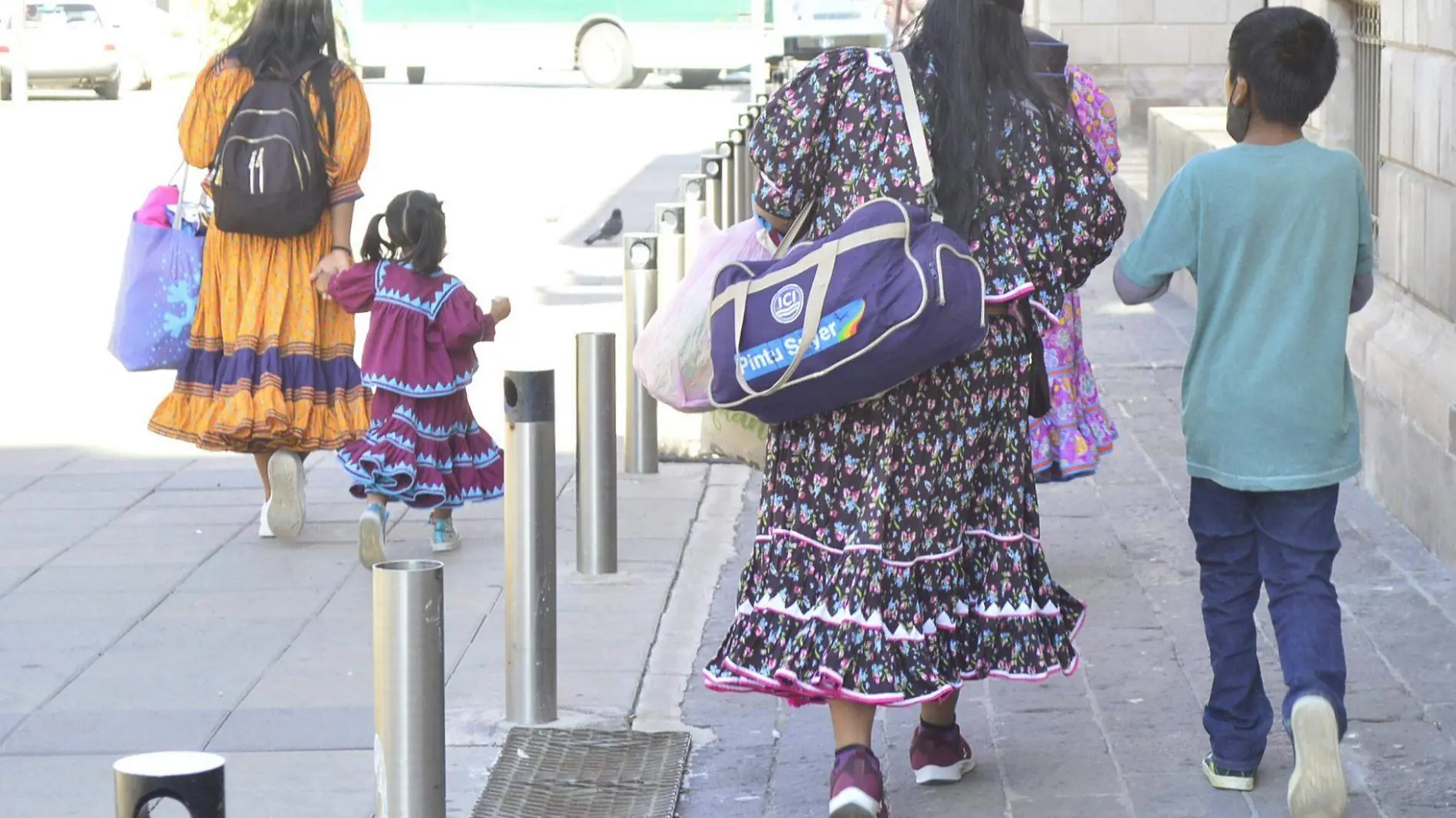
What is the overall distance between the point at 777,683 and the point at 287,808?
3.92ft

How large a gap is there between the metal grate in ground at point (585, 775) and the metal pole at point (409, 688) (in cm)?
66

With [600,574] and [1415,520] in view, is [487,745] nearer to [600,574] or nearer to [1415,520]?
[600,574]

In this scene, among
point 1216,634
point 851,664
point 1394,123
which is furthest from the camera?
point 1394,123

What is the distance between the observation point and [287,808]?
4.59 meters

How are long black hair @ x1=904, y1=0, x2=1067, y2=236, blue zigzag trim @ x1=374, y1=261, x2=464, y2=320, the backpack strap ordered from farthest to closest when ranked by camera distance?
the backpack strap < blue zigzag trim @ x1=374, y1=261, x2=464, y2=320 < long black hair @ x1=904, y1=0, x2=1067, y2=236

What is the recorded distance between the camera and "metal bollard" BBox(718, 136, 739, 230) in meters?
9.97

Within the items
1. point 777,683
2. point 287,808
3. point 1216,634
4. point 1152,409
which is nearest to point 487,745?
point 287,808

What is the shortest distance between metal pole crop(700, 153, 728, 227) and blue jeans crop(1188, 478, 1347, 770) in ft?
17.7

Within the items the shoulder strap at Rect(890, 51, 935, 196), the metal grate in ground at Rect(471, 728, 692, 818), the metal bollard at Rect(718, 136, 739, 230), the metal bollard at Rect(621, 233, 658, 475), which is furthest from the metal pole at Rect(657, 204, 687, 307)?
the shoulder strap at Rect(890, 51, 935, 196)

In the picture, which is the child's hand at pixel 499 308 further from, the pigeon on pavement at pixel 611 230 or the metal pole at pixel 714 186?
the pigeon on pavement at pixel 611 230

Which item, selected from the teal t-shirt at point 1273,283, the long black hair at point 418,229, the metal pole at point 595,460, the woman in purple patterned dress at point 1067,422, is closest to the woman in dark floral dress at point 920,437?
the teal t-shirt at point 1273,283

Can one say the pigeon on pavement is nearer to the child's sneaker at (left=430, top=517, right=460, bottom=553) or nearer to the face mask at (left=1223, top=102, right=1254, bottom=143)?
the child's sneaker at (left=430, top=517, right=460, bottom=553)

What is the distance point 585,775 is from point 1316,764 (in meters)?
1.67

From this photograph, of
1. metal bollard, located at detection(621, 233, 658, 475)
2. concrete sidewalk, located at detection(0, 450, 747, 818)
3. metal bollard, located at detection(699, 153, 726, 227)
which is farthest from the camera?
metal bollard, located at detection(699, 153, 726, 227)
